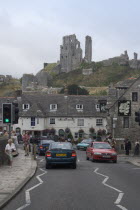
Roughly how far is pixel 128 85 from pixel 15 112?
1334 inches

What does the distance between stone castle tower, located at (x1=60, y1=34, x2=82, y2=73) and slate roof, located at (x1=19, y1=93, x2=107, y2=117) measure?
82.1 metres

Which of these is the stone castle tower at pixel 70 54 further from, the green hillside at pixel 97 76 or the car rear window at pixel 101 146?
the car rear window at pixel 101 146

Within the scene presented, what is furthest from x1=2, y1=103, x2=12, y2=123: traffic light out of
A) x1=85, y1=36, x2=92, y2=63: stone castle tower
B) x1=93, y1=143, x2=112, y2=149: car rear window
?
x1=85, y1=36, x2=92, y2=63: stone castle tower

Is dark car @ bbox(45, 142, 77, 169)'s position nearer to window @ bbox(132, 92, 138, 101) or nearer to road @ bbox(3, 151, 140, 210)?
road @ bbox(3, 151, 140, 210)

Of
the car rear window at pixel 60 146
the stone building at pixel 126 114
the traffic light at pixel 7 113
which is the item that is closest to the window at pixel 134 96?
the stone building at pixel 126 114

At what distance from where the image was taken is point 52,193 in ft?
42.1

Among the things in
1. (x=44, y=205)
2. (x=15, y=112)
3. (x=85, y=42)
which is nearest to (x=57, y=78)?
(x=85, y=42)

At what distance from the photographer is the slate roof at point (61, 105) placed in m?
71.2

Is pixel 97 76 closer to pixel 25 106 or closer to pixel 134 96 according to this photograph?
pixel 25 106

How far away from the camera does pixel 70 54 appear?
158m

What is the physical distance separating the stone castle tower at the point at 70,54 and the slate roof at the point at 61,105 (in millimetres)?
82091

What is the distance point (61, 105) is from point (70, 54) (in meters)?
87.6

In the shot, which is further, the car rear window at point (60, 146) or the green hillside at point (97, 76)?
the green hillside at point (97, 76)

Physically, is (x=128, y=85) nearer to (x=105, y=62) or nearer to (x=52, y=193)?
(x=52, y=193)
